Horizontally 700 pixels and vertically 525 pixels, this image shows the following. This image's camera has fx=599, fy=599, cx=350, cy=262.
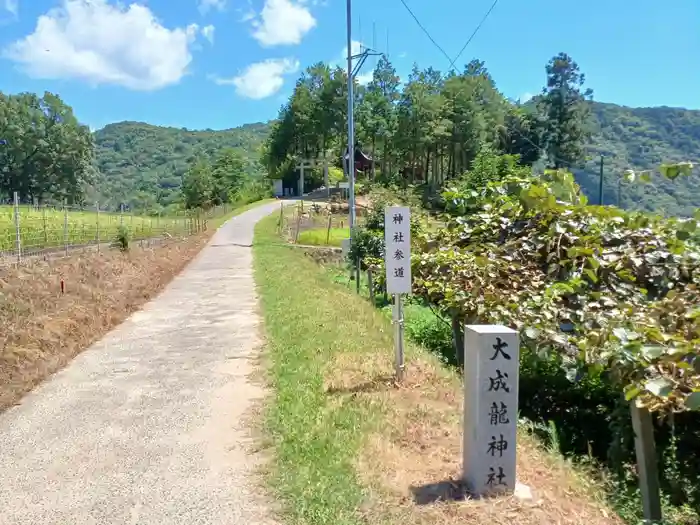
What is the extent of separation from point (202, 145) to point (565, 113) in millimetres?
93113

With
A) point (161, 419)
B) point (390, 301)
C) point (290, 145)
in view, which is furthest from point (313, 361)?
point (290, 145)

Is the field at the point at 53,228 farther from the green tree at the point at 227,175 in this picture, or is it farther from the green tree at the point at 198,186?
the green tree at the point at 227,175

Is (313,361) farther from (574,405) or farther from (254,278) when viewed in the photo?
(254,278)

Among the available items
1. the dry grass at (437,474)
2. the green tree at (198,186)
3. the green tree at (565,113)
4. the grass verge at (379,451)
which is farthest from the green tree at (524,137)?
the dry grass at (437,474)

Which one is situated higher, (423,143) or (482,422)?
(423,143)

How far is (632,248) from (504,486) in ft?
13.7

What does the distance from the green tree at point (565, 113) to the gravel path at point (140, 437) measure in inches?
2136

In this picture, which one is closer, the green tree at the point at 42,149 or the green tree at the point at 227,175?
the green tree at the point at 42,149

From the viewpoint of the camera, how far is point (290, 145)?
7312cm

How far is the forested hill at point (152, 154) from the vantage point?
342 feet

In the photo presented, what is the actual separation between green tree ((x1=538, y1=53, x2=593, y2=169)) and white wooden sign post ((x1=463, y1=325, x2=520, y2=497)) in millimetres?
56600

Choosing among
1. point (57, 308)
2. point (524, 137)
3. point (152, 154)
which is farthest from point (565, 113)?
point (152, 154)

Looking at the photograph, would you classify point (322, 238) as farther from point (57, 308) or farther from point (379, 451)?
point (379, 451)

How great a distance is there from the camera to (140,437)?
16.1 ft
